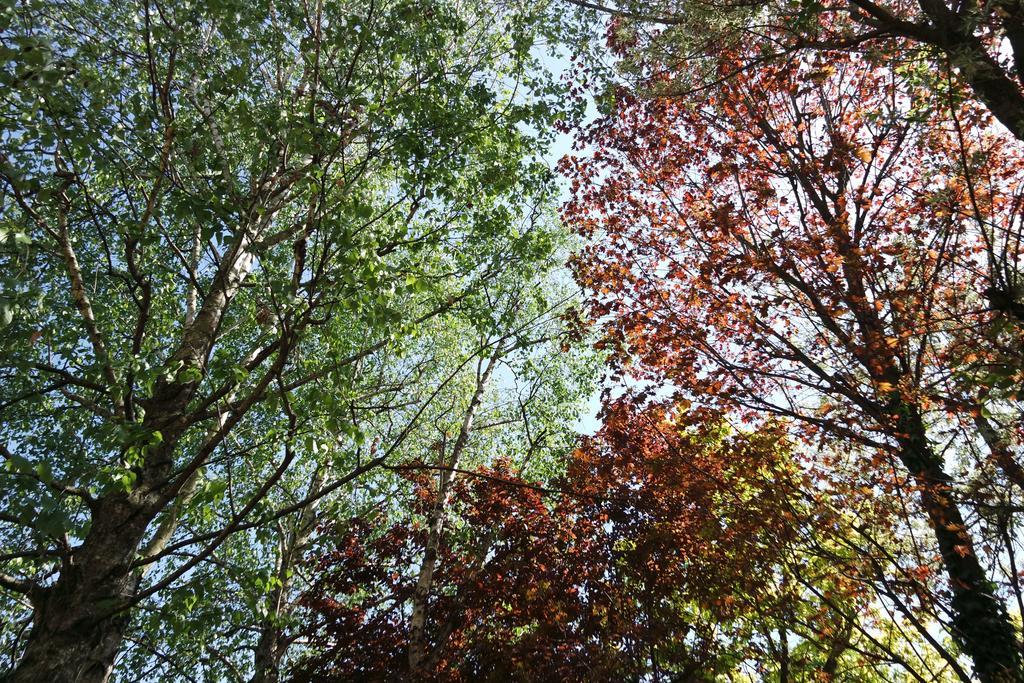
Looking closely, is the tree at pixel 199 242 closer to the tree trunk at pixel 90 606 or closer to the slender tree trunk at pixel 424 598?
the tree trunk at pixel 90 606

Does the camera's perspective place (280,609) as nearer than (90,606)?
No

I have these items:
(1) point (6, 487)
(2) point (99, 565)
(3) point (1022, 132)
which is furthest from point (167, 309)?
(3) point (1022, 132)

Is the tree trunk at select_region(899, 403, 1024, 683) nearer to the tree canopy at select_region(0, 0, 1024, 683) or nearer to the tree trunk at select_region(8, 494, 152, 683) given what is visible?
the tree canopy at select_region(0, 0, 1024, 683)

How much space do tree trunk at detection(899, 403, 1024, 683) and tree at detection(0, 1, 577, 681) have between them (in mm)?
5158

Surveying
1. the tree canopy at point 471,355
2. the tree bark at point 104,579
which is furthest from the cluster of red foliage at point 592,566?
the tree bark at point 104,579

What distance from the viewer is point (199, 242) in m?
6.76

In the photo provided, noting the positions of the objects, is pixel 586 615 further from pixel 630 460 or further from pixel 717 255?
pixel 717 255

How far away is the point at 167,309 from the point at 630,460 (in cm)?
766

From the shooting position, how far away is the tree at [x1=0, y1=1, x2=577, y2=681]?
4355mm

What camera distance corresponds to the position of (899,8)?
717cm

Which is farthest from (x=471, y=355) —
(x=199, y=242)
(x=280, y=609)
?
(x=280, y=609)

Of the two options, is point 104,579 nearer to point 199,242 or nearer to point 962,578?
point 199,242

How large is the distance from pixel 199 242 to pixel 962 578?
943 cm

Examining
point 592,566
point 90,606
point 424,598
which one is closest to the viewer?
point 90,606
